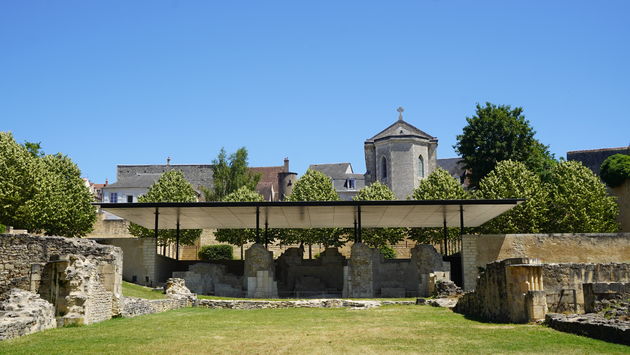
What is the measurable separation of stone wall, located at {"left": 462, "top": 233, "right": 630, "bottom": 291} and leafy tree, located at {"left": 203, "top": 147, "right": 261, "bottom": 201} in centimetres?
3581

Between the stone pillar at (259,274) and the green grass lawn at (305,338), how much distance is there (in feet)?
35.6

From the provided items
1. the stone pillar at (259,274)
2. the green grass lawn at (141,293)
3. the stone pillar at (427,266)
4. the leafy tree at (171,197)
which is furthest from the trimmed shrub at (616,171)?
the green grass lawn at (141,293)

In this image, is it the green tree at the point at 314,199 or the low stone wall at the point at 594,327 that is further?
the green tree at the point at 314,199

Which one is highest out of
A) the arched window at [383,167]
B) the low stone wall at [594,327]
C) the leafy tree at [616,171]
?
the arched window at [383,167]

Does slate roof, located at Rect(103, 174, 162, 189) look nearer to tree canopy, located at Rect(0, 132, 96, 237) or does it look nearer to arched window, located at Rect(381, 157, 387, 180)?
arched window, located at Rect(381, 157, 387, 180)

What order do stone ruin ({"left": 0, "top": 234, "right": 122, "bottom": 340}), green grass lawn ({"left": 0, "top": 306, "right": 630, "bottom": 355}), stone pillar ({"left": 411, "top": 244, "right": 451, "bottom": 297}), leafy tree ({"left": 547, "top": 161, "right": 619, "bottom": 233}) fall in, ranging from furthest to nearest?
leafy tree ({"left": 547, "top": 161, "right": 619, "bottom": 233})
stone pillar ({"left": 411, "top": 244, "right": 451, "bottom": 297})
stone ruin ({"left": 0, "top": 234, "right": 122, "bottom": 340})
green grass lawn ({"left": 0, "top": 306, "right": 630, "bottom": 355})

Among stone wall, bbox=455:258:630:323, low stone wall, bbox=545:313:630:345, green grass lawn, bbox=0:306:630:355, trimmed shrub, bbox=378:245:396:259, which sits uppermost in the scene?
trimmed shrub, bbox=378:245:396:259

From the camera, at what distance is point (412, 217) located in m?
30.7

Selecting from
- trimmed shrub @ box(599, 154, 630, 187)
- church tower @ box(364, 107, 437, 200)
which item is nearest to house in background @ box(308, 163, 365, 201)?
church tower @ box(364, 107, 437, 200)

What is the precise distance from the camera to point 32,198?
33312 millimetres

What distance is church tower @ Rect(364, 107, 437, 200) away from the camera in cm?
6253

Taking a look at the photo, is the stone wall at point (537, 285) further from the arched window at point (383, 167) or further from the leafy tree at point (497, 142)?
the arched window at point (383, 167)

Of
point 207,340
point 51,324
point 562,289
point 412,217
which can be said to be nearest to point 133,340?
point 207,340

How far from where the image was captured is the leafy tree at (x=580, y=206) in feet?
117
